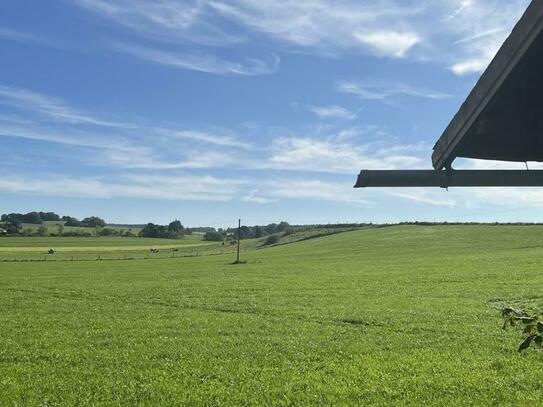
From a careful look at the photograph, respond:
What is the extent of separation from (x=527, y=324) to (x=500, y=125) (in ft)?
8.22

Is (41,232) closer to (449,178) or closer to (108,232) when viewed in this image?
(108,232)

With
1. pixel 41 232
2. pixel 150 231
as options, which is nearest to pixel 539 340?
pixel 41 232

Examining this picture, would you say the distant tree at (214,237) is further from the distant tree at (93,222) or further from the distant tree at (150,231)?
the distant tree at (93,222)

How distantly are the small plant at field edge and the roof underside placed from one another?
1778 mm

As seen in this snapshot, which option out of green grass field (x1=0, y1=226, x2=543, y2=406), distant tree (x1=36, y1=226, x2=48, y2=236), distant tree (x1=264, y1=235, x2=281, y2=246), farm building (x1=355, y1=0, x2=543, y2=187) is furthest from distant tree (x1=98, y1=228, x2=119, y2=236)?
farm building (x1=355, y1=0, x2=543, y2=187)

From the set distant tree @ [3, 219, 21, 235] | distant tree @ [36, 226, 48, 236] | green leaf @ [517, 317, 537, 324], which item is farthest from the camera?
distant tree @ [36, 226, 48, 236]

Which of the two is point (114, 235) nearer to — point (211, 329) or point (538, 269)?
point (538, 269)

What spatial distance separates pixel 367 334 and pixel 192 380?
21.9 ft

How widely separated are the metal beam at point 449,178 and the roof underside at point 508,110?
0.18 m

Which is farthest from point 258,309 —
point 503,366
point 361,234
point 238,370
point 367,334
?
point 361,234

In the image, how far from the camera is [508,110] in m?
5.66

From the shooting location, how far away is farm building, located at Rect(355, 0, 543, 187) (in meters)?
4.77

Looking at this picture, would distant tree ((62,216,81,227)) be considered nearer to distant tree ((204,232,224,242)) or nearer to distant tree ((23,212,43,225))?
distant tree ((23,212,43,225))

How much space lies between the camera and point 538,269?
123 feet
